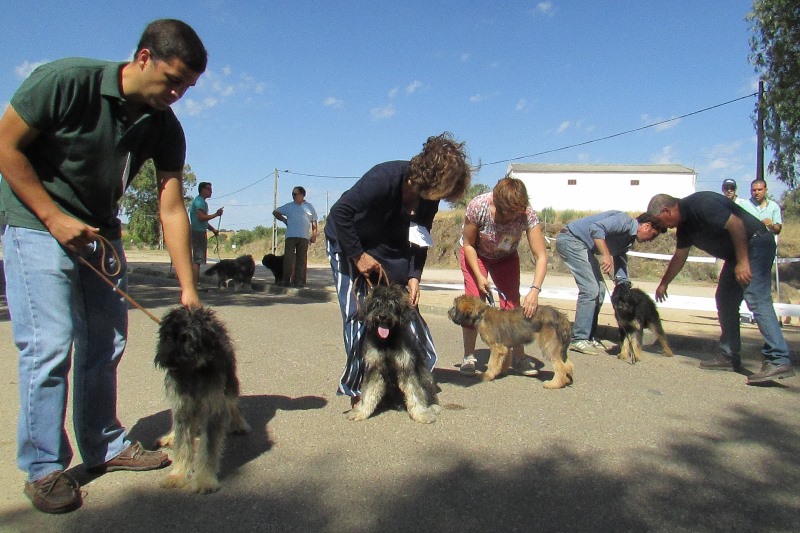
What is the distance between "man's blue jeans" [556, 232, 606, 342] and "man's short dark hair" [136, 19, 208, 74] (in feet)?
18.9

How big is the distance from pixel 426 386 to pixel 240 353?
321cm

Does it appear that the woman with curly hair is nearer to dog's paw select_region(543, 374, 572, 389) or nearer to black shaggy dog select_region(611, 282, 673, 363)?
dog's paw select_region(543, 374, 572, 389)

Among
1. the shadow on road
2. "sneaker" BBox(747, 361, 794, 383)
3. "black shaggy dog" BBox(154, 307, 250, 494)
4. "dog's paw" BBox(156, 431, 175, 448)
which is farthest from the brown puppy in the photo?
"black shaggy dog" BBox(154, 307, 250, 494)

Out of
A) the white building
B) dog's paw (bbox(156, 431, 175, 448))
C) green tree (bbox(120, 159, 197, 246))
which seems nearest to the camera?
dog's paw (bbox(156, 431, 175, 448))

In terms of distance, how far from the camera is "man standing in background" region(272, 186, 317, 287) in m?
14.4

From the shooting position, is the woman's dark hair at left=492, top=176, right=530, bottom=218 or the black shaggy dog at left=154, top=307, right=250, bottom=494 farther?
the woman's dark hair at left=492, top=176, right=530, bottom=218

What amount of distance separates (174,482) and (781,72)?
1850 cm

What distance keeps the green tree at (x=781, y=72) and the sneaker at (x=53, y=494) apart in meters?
17.9

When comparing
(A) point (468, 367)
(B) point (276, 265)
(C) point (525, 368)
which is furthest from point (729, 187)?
(B) point (276, 265)

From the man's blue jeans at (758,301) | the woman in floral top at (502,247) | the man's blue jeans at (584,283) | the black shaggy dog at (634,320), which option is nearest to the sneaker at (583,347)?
the man's blue jeans at (584,283)

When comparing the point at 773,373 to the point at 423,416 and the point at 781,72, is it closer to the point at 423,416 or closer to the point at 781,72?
the point at 423,416

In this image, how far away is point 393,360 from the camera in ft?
15.0

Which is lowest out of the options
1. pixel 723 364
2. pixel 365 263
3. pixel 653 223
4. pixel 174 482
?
pixel 174 482

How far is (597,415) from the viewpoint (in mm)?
4855
